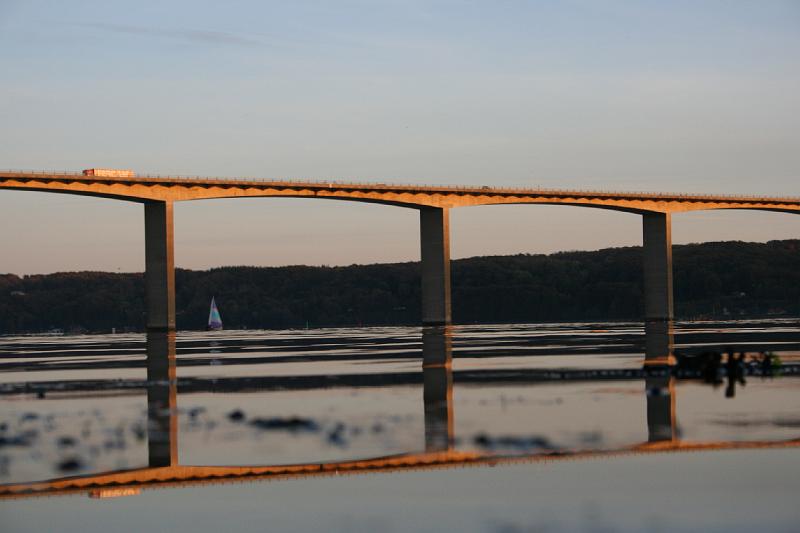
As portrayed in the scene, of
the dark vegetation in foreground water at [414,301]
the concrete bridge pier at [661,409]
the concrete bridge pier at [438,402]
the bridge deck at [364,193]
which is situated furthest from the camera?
the dark vegetation in foreground water at [414,301]

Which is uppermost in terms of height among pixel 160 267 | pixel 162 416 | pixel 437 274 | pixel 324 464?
pixel 160 267

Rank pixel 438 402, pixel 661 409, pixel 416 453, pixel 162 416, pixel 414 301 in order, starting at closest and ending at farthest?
1. pixel 416 453
2. pixel 661 409
3. pixel 162 416
4. pixel 438 402
5. pixel 414 301

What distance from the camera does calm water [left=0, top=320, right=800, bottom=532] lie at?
12.9 meters

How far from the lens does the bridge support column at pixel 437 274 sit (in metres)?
113

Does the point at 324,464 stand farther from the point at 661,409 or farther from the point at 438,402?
the point at 438,402

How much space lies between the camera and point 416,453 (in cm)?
1689

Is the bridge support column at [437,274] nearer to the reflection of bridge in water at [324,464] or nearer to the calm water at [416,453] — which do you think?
the calm water at [416,453]

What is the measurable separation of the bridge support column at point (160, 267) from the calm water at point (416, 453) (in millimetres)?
71115

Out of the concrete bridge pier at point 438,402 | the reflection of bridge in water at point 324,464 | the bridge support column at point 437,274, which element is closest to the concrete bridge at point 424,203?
the bridge support column at point 437,274

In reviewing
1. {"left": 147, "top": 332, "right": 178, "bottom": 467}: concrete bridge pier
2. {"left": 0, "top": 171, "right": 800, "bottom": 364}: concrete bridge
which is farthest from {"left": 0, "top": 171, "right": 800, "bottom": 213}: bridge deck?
{"left": 147, "top": 332, "right": 178, "bottom": 467}: concrete bridge pier

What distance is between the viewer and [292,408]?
23766 mm

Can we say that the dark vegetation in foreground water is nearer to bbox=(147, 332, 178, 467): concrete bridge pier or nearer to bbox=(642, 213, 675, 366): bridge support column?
bbox=(642, 213, 675, 366): bridge support column

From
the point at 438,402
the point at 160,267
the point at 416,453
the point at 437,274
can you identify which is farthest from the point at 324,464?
the point at 437,274

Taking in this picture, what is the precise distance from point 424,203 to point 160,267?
24.7 meters
